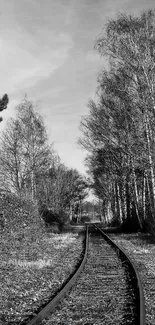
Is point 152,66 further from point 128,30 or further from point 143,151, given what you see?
point 143,151

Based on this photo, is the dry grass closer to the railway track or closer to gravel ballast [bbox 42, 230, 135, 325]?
the railway track

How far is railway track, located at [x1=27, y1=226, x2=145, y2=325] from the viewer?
4863 millimetres

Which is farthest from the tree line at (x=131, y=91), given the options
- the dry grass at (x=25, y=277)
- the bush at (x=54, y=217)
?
the bush at (x=54, y=217)

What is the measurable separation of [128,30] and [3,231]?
10847 millimetres

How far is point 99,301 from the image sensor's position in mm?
5902

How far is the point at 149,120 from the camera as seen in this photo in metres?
16.0

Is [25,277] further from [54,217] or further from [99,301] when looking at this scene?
[54,217]

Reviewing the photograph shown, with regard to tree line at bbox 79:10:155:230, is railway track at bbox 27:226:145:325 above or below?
below

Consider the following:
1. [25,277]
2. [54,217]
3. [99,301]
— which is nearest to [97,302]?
[99,301]

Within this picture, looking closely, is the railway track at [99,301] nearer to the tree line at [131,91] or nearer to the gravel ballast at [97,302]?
the gravel ballast at [97,302]

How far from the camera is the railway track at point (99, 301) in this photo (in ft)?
16.0

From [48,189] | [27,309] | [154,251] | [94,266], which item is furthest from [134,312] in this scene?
[48,189]

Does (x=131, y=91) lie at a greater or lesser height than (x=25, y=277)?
greater

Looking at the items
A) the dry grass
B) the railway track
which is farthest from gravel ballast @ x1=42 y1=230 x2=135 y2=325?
the dry grass
